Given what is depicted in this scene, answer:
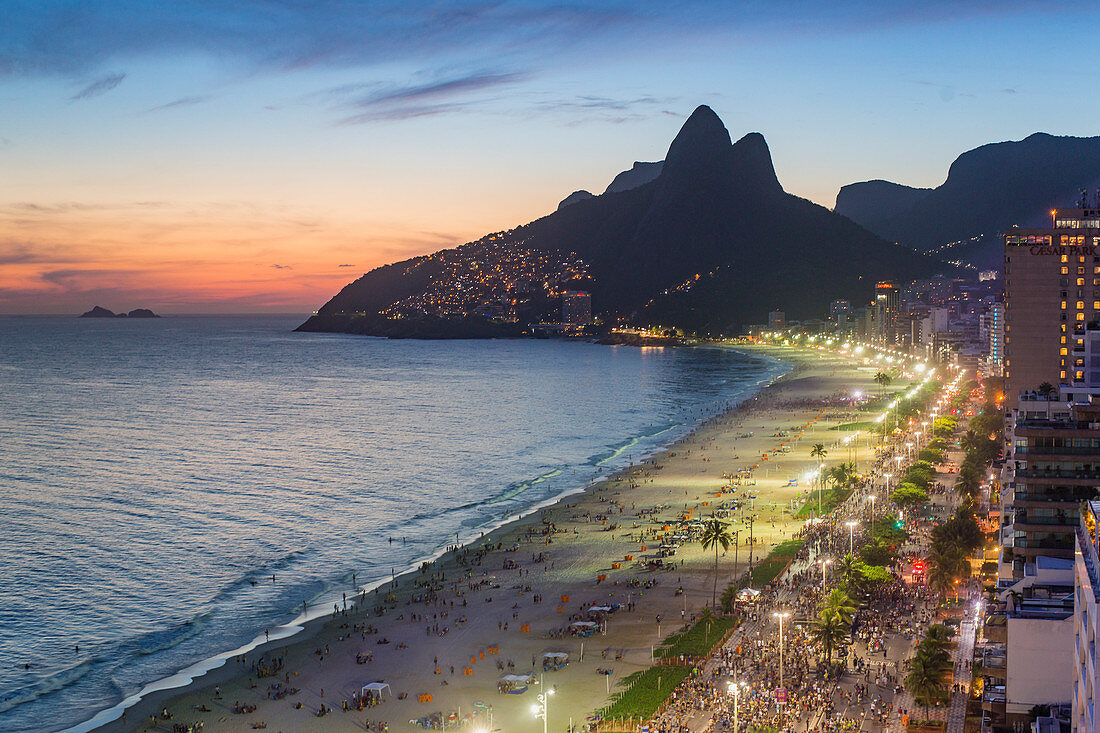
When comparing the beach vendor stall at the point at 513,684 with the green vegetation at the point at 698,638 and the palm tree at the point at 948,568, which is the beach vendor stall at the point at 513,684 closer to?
the green vegetation at the point at 698,638

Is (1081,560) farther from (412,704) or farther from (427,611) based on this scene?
(427,611)

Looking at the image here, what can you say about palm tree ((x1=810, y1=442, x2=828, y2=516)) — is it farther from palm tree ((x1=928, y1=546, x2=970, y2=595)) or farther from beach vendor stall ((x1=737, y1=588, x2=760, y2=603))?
beach vendor stall ((x1=737, y1=588, x2=760, y2=603))

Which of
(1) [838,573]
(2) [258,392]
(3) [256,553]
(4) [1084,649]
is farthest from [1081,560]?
(2) [258,392]

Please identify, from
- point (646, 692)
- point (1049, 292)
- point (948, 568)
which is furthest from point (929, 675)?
point (1049, 292)

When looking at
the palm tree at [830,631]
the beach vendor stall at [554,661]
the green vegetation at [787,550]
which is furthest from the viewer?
the green vegetation at [787,550]

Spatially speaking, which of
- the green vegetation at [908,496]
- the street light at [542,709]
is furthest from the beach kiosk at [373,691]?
the green vegetation at [908,496]

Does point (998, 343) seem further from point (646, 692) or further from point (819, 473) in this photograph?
point (646, 692)
